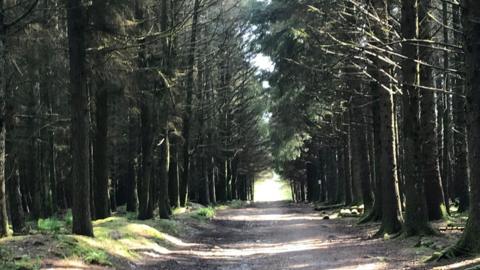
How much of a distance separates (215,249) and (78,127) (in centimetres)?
569

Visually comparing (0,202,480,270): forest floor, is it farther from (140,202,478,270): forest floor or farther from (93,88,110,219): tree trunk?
(93,88,110,219): tree trunk

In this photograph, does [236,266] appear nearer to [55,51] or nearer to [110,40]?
[110,40]

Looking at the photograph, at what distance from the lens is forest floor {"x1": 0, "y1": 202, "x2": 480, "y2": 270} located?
10.8 meters

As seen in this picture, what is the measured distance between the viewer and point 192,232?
832 inches

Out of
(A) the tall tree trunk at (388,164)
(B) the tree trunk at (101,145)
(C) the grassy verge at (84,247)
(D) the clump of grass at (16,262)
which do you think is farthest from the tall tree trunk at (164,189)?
(D) the clump of grass at (16,262)

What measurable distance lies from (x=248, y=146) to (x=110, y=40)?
4062cm

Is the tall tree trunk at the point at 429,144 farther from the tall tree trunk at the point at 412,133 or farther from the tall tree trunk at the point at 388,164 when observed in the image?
the tall tree trunk at the point at 412,133

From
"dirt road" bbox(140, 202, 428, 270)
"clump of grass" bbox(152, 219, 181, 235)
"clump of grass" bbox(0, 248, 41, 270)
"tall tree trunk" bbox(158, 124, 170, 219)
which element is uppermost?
"tall tree trunk" bbox(158, 124, 170, 219)

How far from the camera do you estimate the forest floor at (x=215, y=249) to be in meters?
10.8

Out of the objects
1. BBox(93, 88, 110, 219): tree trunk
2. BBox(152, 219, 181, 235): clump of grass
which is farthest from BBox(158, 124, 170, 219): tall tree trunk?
BBox(93, 88, 110, 219): tree trunk

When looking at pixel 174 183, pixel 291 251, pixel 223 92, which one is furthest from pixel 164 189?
pixel 223 92

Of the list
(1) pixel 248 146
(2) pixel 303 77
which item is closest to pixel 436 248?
(2) pixel 303 77

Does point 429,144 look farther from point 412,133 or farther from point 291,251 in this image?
point 291,251

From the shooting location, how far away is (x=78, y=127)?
1321cm
